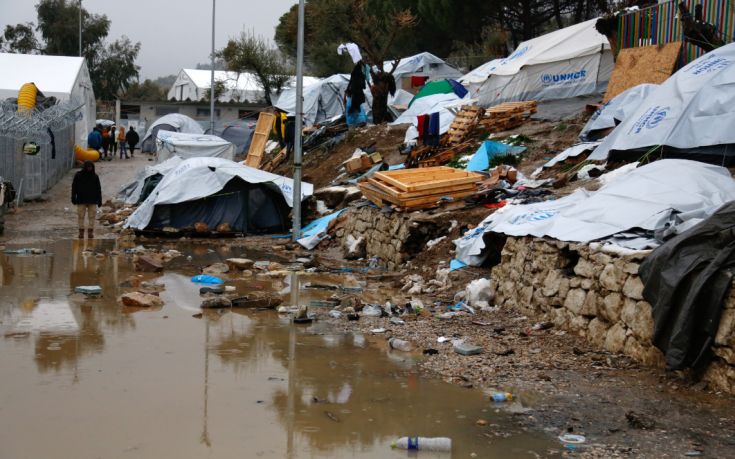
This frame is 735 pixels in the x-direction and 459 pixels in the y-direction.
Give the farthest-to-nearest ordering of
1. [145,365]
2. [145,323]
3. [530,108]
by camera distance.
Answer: [530,108] < [145,323] < [145,365]

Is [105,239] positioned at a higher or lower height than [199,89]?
lower

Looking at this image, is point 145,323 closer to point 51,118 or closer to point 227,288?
point 227,288

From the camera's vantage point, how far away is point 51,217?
2197 centimetres

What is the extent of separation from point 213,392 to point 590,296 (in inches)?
149

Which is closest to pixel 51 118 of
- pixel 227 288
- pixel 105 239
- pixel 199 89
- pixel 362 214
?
pixel 105 239

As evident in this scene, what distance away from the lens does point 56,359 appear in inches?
304

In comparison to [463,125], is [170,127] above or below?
above

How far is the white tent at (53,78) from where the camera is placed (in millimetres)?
35125

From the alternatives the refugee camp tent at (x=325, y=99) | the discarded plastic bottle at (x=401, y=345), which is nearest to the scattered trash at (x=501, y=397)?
the discarded plastic bottle at (x=401, y=345)

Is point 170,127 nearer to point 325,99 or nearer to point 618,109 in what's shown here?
point 325,99

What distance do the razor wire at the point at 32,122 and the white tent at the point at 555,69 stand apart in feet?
44.4

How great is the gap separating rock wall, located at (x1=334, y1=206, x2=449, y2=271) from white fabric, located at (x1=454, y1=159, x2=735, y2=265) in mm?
3418

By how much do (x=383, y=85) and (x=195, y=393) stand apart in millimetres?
20880

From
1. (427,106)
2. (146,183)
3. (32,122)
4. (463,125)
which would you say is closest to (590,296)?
(463,125)
